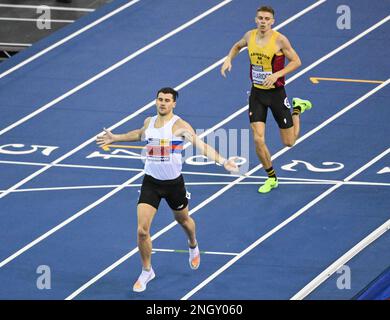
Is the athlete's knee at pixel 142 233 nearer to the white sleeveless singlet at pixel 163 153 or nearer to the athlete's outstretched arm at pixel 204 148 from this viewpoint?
the white sleeveless singlet at pixel 163 153

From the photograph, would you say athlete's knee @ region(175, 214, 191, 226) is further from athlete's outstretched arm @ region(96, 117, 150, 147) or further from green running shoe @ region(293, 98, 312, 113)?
green running shoe @ region(293, 98, 312, 113)

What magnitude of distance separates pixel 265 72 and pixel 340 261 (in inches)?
122

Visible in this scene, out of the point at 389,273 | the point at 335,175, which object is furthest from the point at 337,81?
the point at 389,273

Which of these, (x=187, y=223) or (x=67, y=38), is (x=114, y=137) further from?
(x=67, y=38)

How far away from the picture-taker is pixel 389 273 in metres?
14.8

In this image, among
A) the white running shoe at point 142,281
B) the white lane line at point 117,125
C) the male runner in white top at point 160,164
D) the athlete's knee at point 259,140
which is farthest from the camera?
the white lane line at point 117,125

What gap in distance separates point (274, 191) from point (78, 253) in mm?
2978

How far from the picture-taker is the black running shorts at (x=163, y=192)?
52.9ft

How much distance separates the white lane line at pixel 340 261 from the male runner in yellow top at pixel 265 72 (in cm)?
193

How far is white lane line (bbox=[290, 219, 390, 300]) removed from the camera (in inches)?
634

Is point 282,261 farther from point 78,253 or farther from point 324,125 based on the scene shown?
point 324,125

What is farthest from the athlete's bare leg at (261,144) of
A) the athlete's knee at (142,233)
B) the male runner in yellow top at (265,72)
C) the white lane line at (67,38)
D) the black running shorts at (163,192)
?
the white lane line at (67,38)

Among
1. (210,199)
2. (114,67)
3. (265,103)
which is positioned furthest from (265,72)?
(114,67)

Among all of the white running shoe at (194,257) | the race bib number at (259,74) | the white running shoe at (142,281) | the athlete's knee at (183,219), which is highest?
the race bib number at (259,74)
